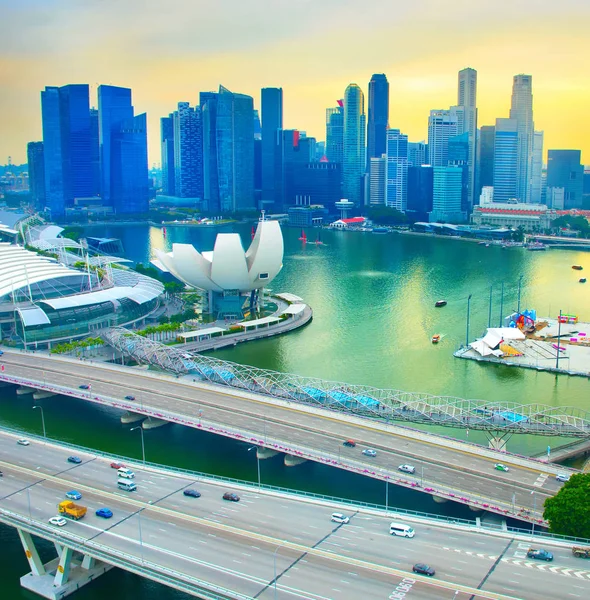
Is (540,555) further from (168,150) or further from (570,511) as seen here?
(168,150)

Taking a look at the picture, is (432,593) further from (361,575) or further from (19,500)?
(19,500)

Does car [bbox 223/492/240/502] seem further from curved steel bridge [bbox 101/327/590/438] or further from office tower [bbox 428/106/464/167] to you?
office tower [bbox 428/106/464/167]

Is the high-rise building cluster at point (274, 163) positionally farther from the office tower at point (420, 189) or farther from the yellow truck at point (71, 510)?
the yellow truck at point (71, 510)

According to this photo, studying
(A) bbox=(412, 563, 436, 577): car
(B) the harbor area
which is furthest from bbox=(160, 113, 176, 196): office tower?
(A) bbox=(412, 563, 436, 577): car

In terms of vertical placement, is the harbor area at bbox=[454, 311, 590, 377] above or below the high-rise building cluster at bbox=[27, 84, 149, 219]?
below

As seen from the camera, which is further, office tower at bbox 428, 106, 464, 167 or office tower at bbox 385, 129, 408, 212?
office tower at bbox 428, 106, 464, 167

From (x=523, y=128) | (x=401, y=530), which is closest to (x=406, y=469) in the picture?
(x=401, y=530)
